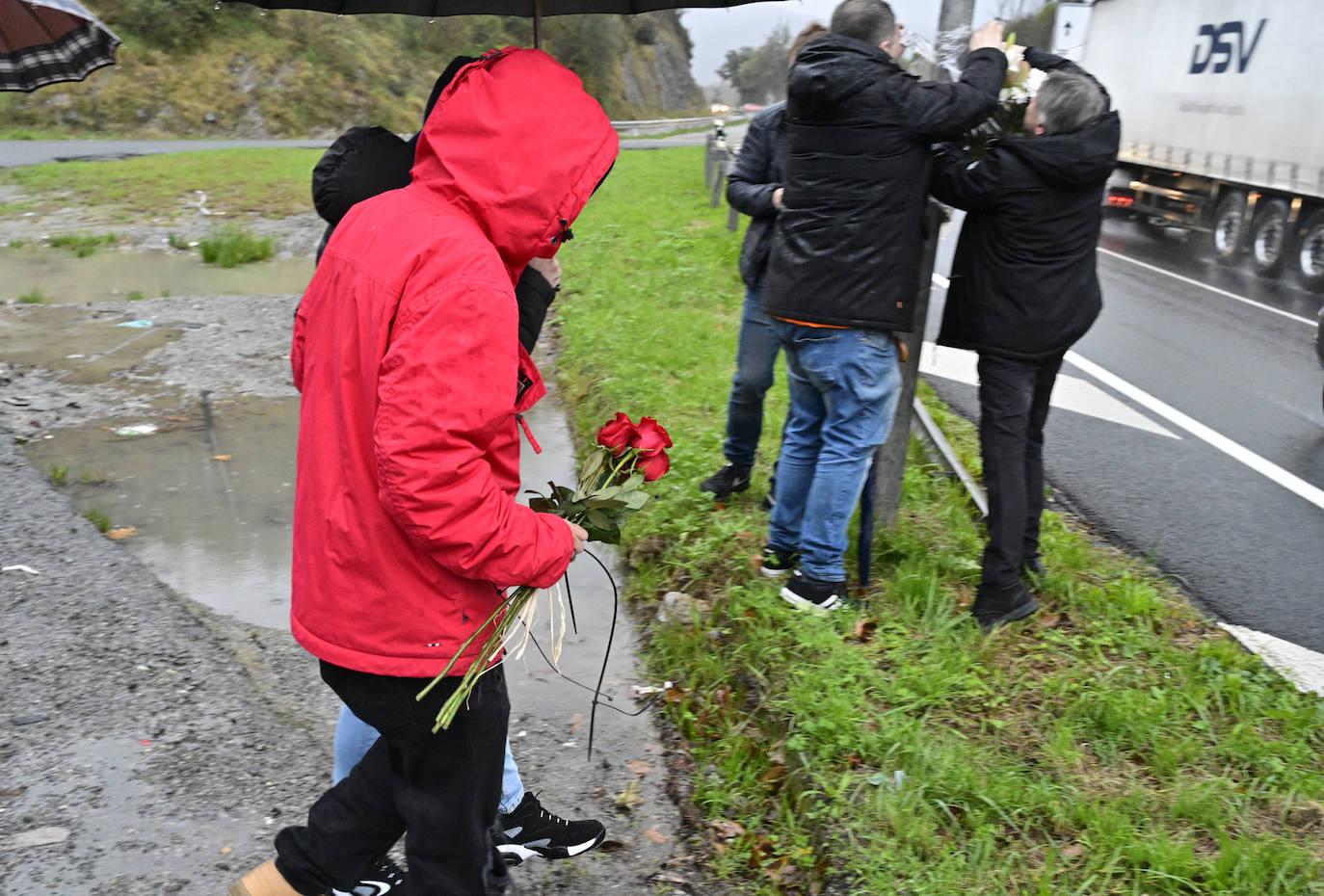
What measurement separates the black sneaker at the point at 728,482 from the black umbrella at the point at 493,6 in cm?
241

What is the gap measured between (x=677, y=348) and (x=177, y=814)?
219 inches

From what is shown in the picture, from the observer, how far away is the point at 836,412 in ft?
13.7

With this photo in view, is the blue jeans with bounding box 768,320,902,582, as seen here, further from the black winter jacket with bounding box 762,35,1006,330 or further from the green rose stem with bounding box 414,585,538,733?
the green rose stem with bounding box 414,585,538,733

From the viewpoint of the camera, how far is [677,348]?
8.41m

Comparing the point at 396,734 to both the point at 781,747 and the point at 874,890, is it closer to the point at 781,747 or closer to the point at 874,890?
the point at 874,890

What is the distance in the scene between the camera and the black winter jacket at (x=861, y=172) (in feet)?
12.5

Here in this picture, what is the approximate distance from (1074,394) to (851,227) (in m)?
5.09

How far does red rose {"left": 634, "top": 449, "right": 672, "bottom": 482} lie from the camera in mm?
2959

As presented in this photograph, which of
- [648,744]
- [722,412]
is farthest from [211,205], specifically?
[648,744]

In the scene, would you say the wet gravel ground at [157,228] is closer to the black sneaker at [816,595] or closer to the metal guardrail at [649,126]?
the black sneaker at [816,595]

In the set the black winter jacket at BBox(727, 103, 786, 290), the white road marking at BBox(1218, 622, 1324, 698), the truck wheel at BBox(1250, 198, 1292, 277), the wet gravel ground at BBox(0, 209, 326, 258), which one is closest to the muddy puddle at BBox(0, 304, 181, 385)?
the wet gravel ground at BBox(0, 209, 326, 258)

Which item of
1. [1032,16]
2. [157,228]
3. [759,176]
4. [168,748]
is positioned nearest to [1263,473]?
[759,176]

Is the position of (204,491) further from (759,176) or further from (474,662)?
(474,662)

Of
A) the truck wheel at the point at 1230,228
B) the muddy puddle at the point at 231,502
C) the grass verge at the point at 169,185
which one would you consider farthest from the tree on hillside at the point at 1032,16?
the muddy puddle at the point at 231,502
